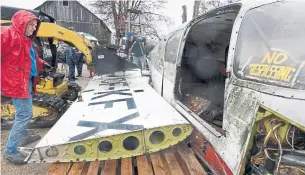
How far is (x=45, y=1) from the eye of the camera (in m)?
30.6

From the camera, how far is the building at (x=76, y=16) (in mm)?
31125

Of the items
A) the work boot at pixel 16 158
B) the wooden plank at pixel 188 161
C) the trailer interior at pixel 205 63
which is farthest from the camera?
the trailer interior at pixel 205 63

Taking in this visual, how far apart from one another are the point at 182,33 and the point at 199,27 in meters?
0.52

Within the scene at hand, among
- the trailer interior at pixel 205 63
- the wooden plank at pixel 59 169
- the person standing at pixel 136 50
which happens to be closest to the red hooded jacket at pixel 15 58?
the wooden plank at pixel 59 169

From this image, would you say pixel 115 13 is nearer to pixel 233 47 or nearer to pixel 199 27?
pixel 199 27

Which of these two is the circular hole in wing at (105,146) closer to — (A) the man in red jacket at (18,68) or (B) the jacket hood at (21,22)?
(A) the man in red jacket at (18,68)

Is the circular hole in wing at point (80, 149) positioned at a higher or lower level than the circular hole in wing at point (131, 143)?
lower

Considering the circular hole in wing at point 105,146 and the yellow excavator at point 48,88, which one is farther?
the yellow excavator at point 48,88

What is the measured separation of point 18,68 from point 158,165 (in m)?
2.26

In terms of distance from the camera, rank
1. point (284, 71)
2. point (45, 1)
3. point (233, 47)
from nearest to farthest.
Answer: point (284, 71)
point (233, 47)
point (45, 1)

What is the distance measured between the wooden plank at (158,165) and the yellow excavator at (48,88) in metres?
3.04

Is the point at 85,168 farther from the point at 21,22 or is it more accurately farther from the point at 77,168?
the point at 21,22

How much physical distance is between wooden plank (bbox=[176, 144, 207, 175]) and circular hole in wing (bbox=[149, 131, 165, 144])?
321 mm

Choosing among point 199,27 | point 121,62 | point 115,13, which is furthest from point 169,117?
point 115,13
